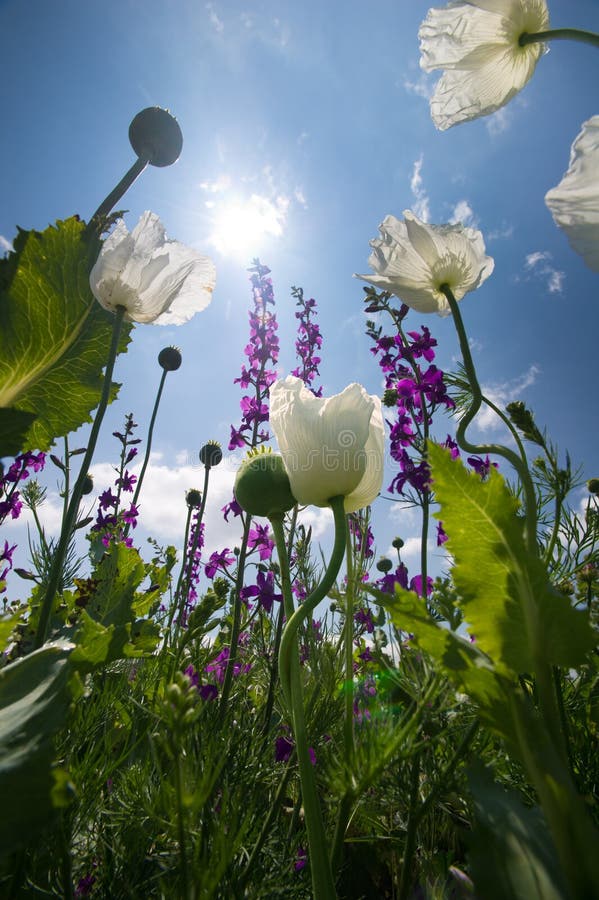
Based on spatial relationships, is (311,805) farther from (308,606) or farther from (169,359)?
(169,359)

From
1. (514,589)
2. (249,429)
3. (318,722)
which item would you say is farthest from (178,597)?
(514,589)

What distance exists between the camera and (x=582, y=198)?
68 centimetres

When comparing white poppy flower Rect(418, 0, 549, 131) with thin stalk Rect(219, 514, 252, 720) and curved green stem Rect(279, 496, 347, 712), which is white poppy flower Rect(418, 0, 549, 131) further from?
thin stalk Rect(219, 514, 252, 720)

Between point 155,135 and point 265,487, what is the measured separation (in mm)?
904

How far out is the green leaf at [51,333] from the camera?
80 centimetres

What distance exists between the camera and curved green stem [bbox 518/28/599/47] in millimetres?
753

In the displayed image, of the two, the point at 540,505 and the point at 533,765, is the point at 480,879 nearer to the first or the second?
the point at 533,765

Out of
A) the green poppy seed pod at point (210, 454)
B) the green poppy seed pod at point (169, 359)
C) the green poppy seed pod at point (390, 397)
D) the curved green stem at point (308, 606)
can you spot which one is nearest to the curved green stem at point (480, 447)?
the curved green stem at point (308, 606)

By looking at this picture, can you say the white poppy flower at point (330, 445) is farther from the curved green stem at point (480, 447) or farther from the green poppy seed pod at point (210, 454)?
the green poppy seed pod at point (210, 454)

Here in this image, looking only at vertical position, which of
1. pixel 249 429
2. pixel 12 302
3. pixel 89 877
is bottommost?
pixel 89 877

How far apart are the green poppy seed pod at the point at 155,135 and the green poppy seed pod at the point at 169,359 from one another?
6.80 ft

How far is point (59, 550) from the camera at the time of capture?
78 centimetres

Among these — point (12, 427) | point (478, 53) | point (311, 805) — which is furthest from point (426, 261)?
point (311, 805)

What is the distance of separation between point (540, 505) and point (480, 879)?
4.77 ft
